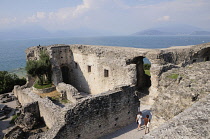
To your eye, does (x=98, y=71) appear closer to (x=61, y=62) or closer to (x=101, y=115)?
(x=61, y=62)

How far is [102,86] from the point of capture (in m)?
18.2

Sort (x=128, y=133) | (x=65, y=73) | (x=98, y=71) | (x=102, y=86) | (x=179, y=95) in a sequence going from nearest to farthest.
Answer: (x=179, y=95) < (x=128, y=133) < (x=102, y=86) < (x=98, y=71) < (x=65, y=73)

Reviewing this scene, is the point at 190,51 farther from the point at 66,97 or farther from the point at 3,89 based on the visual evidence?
the point at 3,89

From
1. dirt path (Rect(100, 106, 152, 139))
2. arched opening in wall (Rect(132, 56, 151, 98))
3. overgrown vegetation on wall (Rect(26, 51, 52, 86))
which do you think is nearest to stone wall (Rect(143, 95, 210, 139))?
dirt path (Rect(100, 106, 152, 139))

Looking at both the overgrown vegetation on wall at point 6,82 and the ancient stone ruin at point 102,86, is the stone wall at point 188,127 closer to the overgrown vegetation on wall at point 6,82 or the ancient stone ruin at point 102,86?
the ancient stone ruin at point 102,86

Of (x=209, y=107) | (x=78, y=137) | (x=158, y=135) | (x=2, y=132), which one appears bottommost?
(x=2, y=132)

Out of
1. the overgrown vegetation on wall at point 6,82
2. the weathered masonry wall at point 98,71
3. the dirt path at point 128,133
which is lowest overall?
the dirt path at point 128,133

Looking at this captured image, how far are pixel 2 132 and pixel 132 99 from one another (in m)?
10.1

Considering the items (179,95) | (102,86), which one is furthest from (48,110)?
(179,95)

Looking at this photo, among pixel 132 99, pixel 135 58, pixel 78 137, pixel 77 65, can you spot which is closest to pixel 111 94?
pixel 132 99

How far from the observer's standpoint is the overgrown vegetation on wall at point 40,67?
18406 mm

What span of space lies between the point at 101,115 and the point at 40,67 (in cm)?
1127

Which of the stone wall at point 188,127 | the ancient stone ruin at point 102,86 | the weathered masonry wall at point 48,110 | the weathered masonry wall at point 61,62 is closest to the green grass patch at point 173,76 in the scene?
the ancient stone ruin at point 102,86

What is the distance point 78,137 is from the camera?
32.1ft
